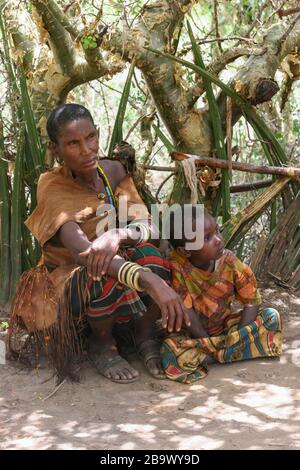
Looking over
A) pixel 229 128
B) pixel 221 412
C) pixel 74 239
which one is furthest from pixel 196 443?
pixel 229 128

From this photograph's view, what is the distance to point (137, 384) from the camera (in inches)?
126

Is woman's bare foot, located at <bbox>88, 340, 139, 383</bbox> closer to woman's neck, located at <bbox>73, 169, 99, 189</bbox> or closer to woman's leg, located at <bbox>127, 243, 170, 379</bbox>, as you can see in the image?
woman's leg, located at <bbox>127, 243, 170, 379</bbox>

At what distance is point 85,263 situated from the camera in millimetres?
3111

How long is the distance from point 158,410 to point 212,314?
0.66m

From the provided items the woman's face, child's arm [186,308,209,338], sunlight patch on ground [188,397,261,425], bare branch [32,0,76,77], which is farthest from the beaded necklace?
sunlight patch on ground [188,397,261,425]

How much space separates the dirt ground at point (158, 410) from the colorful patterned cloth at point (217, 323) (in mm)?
69

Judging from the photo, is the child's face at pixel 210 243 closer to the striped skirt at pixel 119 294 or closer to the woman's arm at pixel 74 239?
the striped skirt at pixel 119 294

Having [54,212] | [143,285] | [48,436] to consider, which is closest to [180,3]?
[54,212]

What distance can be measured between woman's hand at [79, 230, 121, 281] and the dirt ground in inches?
20.9

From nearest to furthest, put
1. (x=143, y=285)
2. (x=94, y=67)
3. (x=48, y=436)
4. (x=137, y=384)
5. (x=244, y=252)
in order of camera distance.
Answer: (x=48, y=436) → (x=143, y=285) → (x=137, y=384) → (x=94, y=67) → (x=244, y=252)

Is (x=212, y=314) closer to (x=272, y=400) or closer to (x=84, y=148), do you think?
(x=272, y=400)

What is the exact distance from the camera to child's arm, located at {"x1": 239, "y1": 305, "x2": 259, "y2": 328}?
334 centimetres
